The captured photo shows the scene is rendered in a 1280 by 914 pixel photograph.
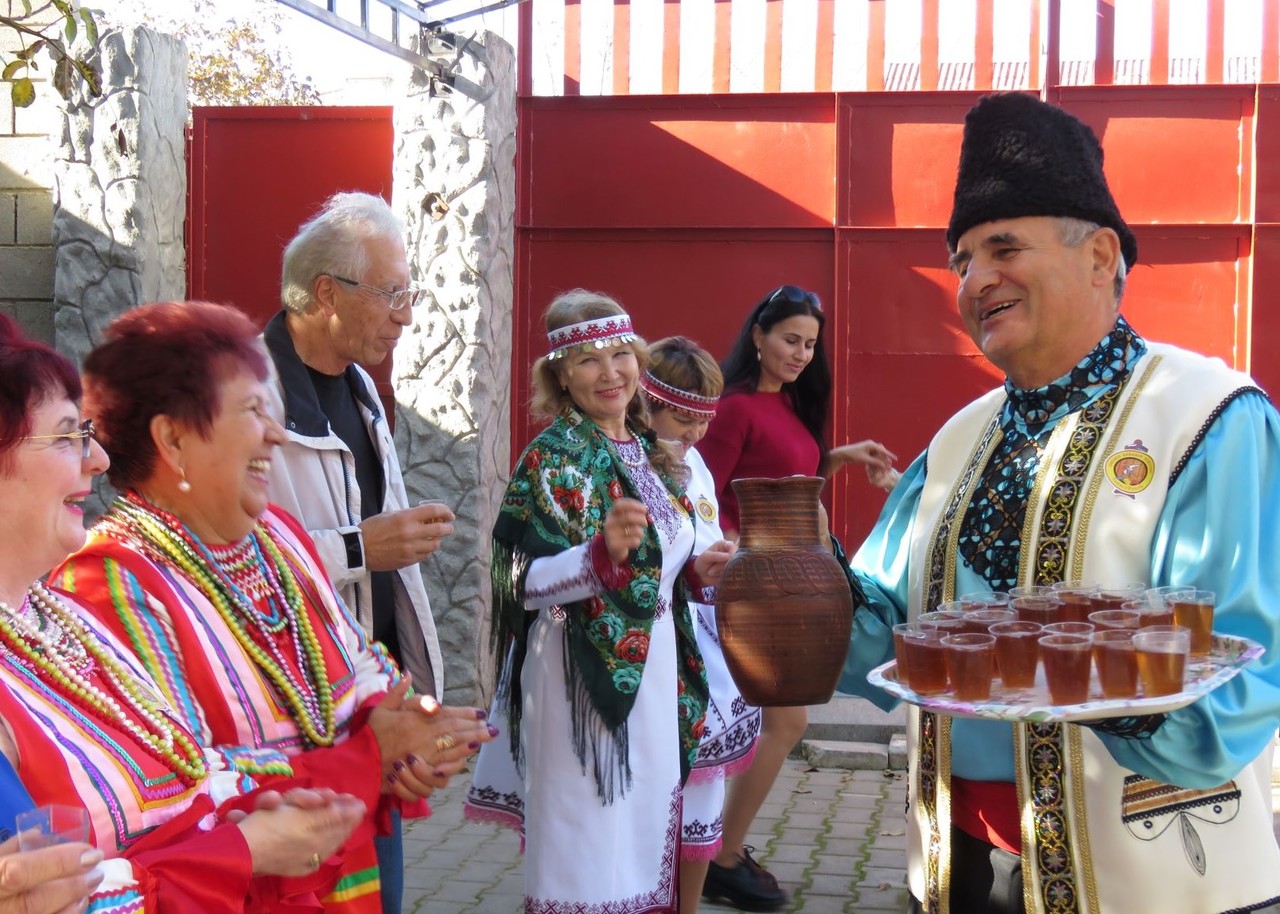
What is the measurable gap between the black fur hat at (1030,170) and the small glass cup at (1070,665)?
0.77 metres

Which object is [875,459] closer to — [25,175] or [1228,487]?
[1228,487]

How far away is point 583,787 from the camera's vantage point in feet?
11.7

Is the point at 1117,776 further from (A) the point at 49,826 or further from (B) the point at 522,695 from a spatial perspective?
(B) the point at 522,695

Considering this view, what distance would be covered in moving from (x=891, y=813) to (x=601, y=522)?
296cm

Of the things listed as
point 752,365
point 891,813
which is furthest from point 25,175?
point 891,813

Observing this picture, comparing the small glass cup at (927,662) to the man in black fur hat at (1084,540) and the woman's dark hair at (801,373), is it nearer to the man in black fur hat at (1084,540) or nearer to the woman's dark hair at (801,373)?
the man in black fur hat at (1084,540)

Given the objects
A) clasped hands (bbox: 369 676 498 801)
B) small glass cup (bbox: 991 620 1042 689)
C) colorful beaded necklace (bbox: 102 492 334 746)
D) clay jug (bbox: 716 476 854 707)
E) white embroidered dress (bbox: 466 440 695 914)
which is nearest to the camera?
small glass cup (bbox: 991 620 1042 689)

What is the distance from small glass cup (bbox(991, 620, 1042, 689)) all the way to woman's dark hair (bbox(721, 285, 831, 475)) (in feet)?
10.3

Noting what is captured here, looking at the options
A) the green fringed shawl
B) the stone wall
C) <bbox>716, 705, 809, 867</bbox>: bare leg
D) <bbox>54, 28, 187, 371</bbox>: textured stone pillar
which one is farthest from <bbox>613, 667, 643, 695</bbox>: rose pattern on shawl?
the stone wall

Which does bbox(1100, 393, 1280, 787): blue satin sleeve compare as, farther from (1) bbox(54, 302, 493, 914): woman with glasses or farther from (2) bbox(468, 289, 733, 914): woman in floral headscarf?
(2) bbox(468, 289, 733, 914): woman in floral headscarf

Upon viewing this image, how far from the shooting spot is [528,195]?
7480 millimetres

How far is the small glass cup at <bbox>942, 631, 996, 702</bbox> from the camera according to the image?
2.04 meters

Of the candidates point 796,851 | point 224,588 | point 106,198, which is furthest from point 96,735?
point 106,198

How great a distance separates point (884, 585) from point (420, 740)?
39.3 inches
